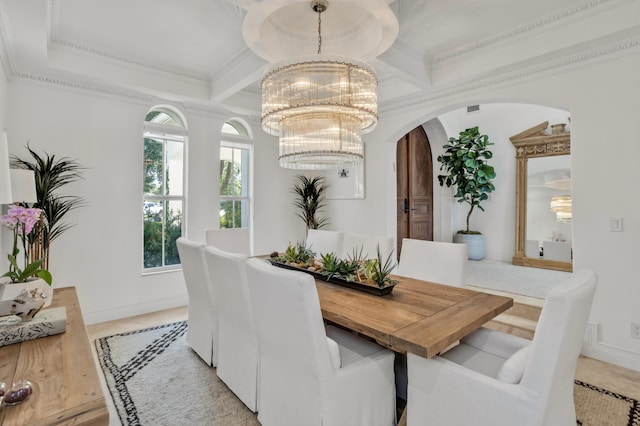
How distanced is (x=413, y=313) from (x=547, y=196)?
5.53 meters

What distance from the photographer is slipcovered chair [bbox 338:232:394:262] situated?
295 cm

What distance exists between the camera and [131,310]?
12.5 feet

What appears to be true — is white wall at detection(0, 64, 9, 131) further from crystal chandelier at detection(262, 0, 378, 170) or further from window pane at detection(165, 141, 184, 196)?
crystal chandelier at detection(262, 0, 378, 170)

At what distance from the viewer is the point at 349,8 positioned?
241cm

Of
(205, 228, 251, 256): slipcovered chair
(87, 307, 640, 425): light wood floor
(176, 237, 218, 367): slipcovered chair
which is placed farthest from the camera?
(205, 228, 251, 256): slipcovered chair

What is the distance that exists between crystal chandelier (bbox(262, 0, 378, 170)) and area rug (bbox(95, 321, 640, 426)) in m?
1.79

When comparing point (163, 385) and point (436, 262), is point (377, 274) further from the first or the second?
point (163, 385)

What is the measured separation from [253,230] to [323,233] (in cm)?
160

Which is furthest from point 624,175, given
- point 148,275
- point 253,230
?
point 148,275

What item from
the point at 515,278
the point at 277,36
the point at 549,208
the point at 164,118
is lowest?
the point at 515,278

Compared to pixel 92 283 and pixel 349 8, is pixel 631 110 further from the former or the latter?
pixel 92 283

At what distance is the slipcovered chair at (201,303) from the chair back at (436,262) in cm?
163

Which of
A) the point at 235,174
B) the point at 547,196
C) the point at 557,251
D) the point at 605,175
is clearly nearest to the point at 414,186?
the point at 547,196

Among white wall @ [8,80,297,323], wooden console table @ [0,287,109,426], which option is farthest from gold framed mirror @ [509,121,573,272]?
wooden console table @ [0,287,109,426]
